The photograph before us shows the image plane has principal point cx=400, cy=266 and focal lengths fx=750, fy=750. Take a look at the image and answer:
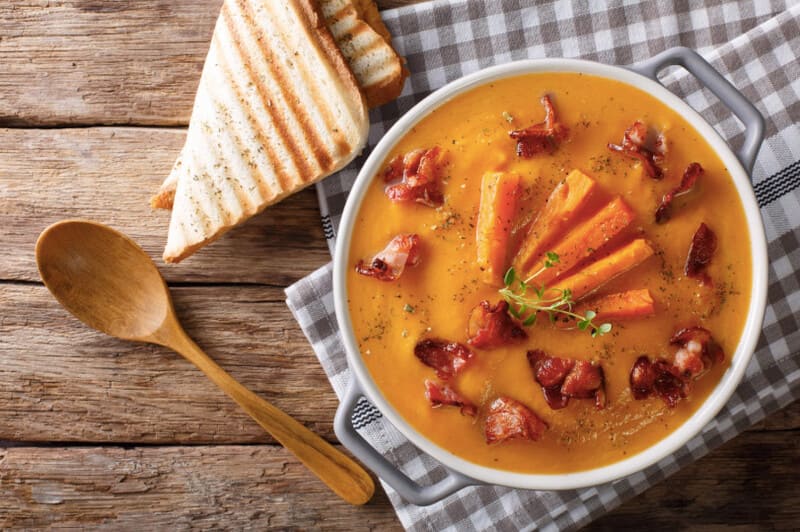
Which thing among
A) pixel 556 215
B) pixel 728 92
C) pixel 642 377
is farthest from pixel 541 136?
pixel 642 377

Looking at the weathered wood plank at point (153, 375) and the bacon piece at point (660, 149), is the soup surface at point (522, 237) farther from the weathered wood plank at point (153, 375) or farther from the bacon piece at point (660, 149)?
the weathered wood plank at point (153, 375)

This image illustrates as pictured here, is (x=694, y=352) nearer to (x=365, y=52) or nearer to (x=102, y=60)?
(x=365, y=52)

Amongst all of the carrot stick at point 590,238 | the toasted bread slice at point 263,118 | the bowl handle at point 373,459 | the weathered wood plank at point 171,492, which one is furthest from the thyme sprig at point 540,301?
the weathered wood plank at point 171,492

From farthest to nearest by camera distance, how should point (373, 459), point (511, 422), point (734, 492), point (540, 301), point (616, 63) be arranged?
point (734, 492) → point (616, 63) → point (373, 459) → point (511, 422) → point (540, 301)

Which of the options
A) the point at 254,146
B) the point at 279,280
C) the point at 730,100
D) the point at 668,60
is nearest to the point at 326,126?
the point at 254,146

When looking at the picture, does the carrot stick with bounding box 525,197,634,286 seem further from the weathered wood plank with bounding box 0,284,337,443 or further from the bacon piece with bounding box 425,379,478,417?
the weathered wood plank with bounding box 0,284,337,443

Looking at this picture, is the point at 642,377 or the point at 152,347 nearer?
the point at 642,377
